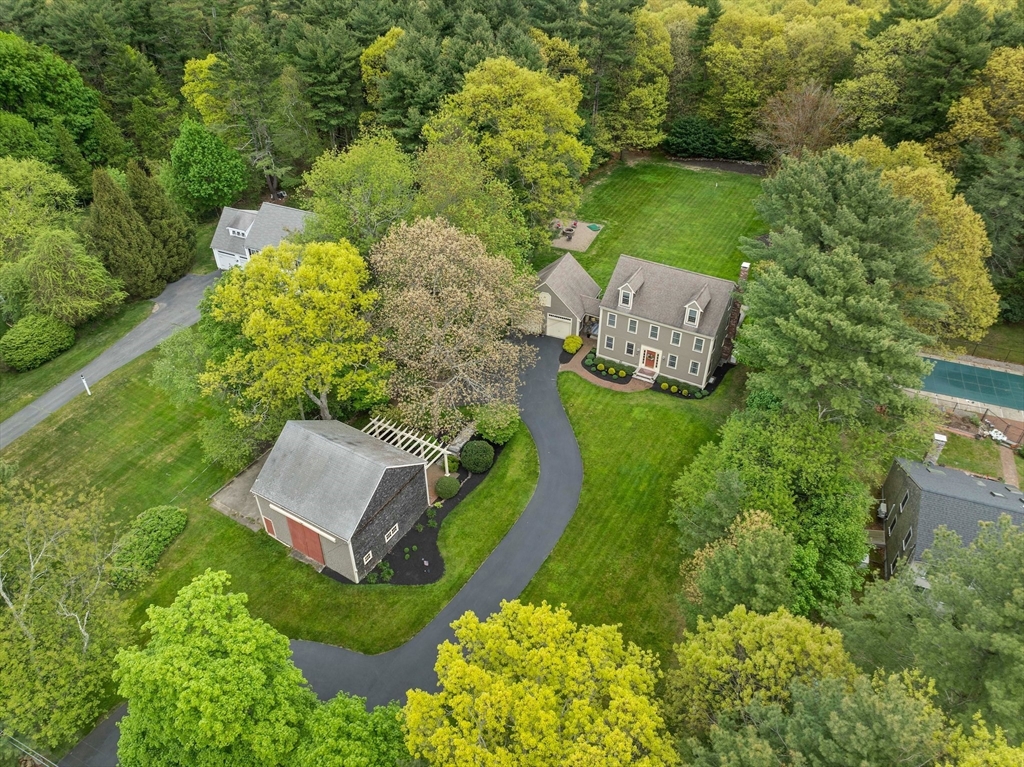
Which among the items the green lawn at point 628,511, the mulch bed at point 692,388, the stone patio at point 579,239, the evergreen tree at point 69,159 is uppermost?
the evergreen tree at point 69,159

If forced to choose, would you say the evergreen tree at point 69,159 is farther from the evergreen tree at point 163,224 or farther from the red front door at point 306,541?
the red front door at point 306,541

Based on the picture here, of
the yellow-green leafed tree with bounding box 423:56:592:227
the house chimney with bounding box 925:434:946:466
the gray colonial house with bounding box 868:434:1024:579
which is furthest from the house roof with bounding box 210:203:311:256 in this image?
the house chimney with bounding box 925:434:946:466

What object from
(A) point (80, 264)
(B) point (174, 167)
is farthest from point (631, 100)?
(A) point (80, 264)

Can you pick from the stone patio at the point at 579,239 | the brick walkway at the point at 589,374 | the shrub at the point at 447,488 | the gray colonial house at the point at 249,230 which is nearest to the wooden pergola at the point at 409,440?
the shrub at the point at 447,488

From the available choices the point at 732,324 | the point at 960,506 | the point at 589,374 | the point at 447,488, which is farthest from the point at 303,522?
the point at 732,324

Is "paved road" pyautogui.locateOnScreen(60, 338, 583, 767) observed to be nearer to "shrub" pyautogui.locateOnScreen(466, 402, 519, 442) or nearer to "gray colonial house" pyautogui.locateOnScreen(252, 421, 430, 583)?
"shrub" pyautogui.locateOnScreen(466, 402, 519, 442)

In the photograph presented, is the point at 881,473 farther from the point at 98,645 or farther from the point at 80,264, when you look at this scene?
the point at 80,264
